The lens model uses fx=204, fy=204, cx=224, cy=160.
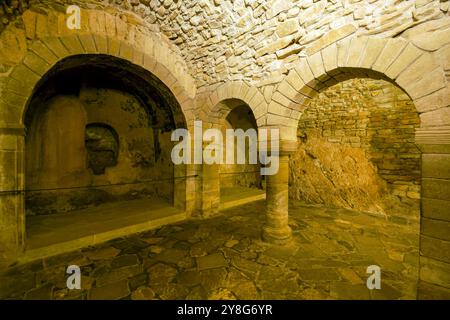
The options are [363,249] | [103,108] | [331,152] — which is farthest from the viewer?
[331,152]

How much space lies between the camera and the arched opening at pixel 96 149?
3.77m

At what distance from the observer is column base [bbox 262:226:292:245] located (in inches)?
128

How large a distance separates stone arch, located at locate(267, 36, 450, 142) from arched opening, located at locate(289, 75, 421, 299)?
65cm

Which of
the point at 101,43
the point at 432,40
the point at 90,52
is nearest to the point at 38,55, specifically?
the point at 90,52

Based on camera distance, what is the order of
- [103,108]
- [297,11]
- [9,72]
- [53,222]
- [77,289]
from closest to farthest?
1. [77,289]
2. [9,72]
3. [297,11]
4. [53,222]
5. [103,108]

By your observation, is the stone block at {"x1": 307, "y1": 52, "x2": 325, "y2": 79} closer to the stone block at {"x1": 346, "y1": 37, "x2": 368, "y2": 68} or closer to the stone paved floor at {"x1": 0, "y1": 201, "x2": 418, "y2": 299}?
the stone block at {"x1": 346, "y1": 37, "x2": 368, "y2": 68}

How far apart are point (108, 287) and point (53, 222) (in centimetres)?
241

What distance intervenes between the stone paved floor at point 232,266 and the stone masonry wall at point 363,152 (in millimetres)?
1116

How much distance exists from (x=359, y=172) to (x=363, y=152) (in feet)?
1.77

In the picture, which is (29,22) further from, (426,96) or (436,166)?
(436,166)

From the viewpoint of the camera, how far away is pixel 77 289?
87.1 inches

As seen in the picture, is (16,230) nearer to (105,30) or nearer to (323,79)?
(105,30)

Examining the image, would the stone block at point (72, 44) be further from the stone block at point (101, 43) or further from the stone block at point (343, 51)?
the stone block at point (343, 51)

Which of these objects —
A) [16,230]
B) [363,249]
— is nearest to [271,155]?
[363,249]
